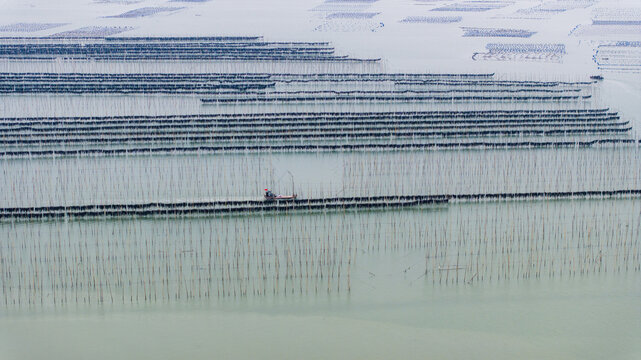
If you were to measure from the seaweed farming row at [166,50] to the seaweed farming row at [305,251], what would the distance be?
9.09 m

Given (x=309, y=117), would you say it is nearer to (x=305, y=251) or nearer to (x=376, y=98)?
(x=376, y=98)

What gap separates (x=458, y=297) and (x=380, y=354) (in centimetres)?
126

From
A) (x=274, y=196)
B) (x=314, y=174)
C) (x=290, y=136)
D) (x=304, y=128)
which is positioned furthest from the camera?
→ (x=304, y=128)

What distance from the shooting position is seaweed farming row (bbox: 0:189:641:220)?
9.02 m

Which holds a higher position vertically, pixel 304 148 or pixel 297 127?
pixel 297 127

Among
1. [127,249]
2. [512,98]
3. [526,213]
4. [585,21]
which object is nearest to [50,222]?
[127,249]

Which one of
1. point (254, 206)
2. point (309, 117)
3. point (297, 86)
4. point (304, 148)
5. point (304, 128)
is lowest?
point (254, 206)

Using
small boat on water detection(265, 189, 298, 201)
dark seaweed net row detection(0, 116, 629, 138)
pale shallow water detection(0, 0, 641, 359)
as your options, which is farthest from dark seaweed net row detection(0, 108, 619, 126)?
small boat on water detection(265, 189, 298, 201)

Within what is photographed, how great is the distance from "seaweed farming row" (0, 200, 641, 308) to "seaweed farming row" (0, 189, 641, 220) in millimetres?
128

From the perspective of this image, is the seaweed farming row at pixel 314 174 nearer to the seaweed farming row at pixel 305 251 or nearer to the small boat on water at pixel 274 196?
the small boat on water at pixel 274 196

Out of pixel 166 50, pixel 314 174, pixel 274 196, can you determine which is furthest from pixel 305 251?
pixel 166 50

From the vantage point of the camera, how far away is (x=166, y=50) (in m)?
18.4

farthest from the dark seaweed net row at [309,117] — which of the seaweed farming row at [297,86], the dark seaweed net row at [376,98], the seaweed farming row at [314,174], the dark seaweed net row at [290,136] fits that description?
the seaweed farming row at [314,174]

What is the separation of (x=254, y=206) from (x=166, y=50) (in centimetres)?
1037
